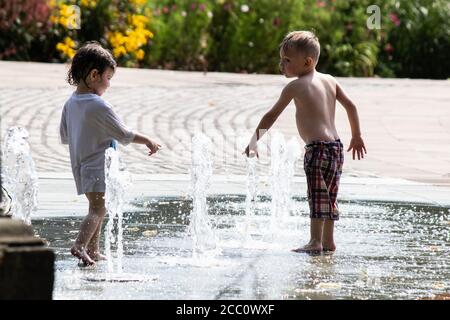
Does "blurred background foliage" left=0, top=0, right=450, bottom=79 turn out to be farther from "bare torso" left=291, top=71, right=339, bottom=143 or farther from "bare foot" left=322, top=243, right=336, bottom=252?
"bare foot" left=322, top=243, right=336, bottom=252

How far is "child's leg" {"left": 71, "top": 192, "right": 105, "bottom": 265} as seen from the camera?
688 centimetres

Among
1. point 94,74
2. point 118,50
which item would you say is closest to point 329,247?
point 94,74

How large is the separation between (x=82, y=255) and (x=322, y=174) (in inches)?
63.4

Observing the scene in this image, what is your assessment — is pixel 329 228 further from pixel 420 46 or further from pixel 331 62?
pixel 420 46

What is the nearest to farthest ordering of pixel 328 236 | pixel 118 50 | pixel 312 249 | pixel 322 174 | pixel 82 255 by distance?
1. pixel 82 255
2. pixel 312 249
3. pixel 328 236
4. pixel 322 174
5. pixel 118 50

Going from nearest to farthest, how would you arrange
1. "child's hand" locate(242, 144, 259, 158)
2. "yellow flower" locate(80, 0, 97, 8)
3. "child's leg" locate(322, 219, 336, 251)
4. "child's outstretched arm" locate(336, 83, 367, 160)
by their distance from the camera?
1. "child's hand" locate(242, 144, 259, 158)
2. "child's leg" locate(322, 219, 336, 251)
3. "child's outstretched arm" locate(336, 83, 367, 160)
4. "yellow flower" locate(80, 0, 97, 8)

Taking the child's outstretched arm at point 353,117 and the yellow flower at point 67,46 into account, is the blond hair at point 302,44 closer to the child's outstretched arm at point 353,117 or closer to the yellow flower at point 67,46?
the child's outstretched arm at point 353,117

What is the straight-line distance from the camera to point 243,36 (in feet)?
74.4

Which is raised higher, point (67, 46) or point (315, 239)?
point (67, 46)

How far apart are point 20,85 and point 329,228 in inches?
402

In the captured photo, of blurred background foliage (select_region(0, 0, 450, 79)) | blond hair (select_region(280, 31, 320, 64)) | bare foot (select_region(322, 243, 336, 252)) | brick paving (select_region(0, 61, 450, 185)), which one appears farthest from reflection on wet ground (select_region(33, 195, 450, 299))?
blurred background foliage (select_region(0, 0, 450, 79))

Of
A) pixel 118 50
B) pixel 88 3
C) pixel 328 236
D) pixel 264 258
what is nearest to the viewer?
pixel 264 258

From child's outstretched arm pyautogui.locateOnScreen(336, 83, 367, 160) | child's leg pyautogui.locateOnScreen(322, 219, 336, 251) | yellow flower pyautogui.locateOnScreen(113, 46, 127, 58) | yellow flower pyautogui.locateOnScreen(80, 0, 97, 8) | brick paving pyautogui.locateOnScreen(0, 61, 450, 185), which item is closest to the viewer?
child's leg pyautogui.locateOnScreen(322, 219, 336, 251)

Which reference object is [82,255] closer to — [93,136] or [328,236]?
[93,136]
